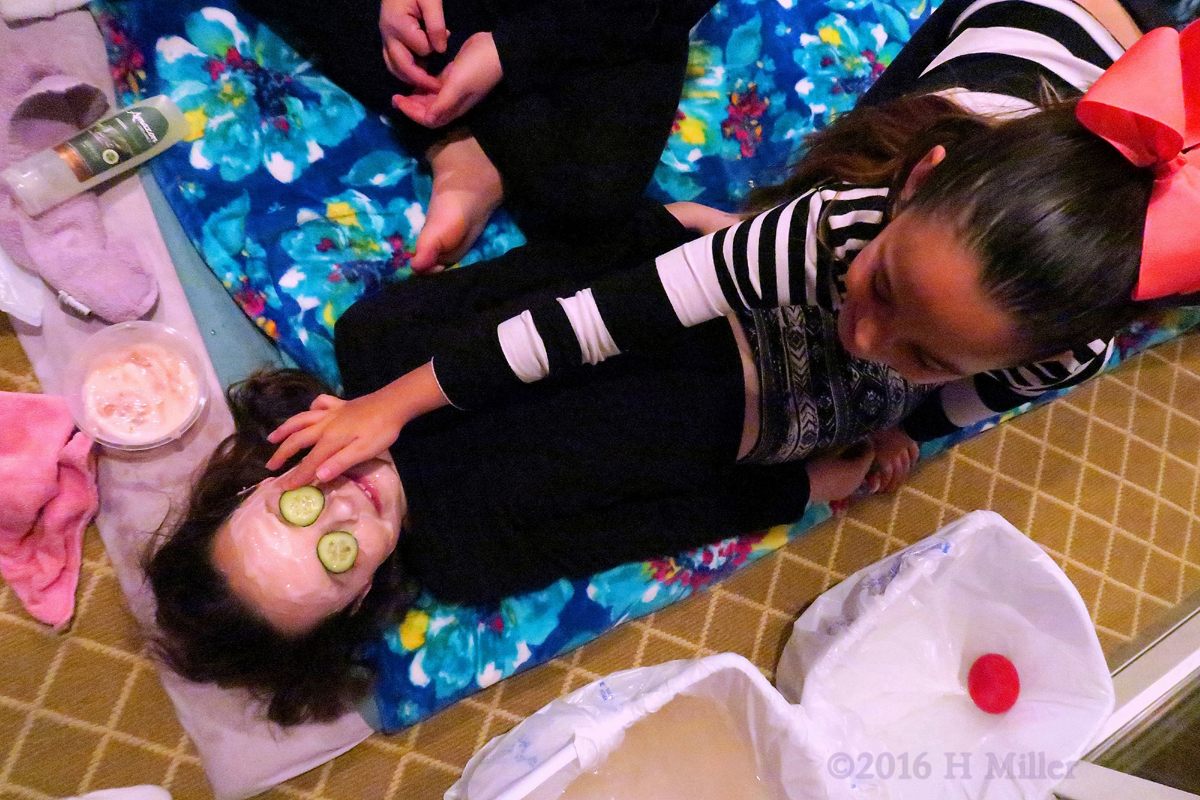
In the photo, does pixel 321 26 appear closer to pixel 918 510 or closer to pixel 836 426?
pixel 836 426

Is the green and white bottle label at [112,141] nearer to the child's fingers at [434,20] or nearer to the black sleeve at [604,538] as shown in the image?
the child's fingers at [434,20]

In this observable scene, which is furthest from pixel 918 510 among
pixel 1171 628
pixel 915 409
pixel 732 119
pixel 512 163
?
pixel 512 163

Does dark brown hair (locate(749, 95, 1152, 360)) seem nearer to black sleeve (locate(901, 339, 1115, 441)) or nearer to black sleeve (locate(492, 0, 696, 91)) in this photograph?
black sleeve (locate(901, 339, 1115, 441))

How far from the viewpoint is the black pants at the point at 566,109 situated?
1.08m

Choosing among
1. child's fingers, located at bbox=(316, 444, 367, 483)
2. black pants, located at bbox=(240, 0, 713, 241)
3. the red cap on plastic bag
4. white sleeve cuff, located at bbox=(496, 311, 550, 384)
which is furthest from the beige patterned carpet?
black pants, located at bbox=(240, 0, 713, 241)

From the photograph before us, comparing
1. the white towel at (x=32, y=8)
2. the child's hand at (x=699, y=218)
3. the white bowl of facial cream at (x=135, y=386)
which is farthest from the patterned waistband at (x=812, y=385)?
the white towel at (x=32, y=8)

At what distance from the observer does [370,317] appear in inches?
41.8

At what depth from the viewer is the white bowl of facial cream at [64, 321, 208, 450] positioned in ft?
3.42

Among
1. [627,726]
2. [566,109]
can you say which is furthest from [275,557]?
[566,109]

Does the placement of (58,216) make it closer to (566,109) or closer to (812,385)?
(566,109)

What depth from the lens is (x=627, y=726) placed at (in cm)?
102

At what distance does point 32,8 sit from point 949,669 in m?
1.80

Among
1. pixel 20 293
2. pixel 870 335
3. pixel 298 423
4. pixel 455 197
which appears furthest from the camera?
pixel 455 197

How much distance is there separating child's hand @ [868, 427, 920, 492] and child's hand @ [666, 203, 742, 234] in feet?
1.45
